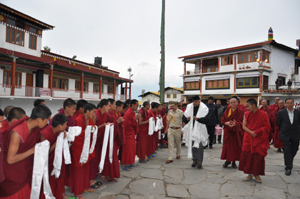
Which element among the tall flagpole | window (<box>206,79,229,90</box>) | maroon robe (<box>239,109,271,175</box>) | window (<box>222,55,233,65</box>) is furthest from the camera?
window (<box>206,79,229,90</box>)

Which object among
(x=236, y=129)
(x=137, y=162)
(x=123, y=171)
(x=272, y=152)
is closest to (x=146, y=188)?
(x=123, y=171)

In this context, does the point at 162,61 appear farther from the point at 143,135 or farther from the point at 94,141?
the point at 94,141

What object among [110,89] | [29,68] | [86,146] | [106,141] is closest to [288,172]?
[106,141]

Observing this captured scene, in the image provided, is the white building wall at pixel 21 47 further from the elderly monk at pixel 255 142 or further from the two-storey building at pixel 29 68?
the elderly monk at pixel 255 142

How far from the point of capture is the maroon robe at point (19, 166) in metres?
2.26

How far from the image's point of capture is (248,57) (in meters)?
26.1

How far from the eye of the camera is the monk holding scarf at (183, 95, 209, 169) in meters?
5.33

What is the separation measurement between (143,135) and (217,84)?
2513cm

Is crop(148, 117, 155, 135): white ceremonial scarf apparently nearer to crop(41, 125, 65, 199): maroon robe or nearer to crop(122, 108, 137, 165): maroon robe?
crop(122, 108, 137, 165): maroon robe

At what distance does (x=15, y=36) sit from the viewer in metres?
15.3

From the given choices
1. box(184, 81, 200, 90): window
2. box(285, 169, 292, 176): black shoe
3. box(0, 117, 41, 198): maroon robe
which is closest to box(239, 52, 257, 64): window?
box(184, 81, 200, 90): window

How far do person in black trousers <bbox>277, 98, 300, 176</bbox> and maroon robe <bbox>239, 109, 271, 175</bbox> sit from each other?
3.35 feet

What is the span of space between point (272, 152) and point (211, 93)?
22.8 m

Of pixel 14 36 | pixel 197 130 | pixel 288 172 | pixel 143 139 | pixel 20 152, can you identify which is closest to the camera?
pixel 20 152
